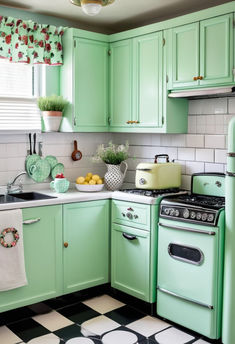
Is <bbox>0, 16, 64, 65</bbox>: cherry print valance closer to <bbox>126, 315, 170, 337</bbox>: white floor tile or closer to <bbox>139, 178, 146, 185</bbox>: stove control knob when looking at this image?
<bbox>139, 178, 146, 185</bbox>: stove control knob

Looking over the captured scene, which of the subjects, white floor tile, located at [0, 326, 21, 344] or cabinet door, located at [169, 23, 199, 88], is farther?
cabinet door, located at [169, 23, 199, 88]

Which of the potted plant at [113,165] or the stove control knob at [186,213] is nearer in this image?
the stove control knob at [186,213]

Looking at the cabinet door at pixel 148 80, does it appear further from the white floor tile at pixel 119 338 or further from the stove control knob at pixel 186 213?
the white floor tile at pixel 119 338

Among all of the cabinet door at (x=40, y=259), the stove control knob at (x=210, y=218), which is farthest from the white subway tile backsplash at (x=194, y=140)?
the cabinet door at (x=40, y=259)

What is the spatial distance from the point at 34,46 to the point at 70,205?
1.45 meters

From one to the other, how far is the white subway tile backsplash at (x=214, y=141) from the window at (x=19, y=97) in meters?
1.52

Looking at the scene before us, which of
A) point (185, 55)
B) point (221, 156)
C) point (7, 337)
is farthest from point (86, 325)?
point (185, 55)

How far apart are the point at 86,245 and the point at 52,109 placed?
1.26 metres

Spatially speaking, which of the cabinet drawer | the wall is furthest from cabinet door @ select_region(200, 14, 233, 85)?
the cabinet drawer

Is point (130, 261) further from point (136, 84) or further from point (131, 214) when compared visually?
point (136, 84)

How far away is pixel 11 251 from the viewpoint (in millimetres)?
3199

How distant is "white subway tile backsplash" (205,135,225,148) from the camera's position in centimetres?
360

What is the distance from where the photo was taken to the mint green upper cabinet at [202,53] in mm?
3170

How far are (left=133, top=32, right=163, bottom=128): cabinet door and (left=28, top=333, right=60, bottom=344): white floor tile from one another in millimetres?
1894
